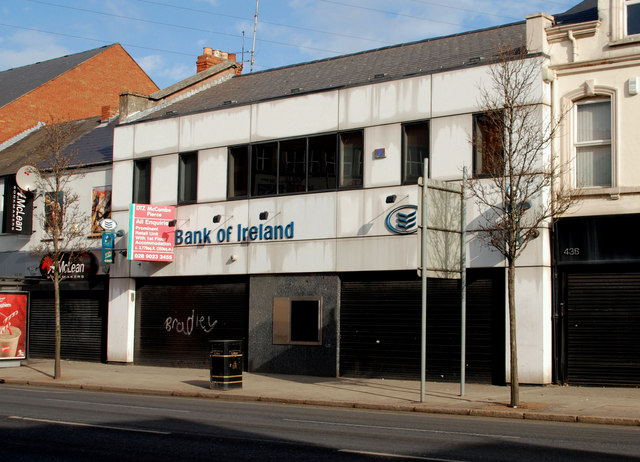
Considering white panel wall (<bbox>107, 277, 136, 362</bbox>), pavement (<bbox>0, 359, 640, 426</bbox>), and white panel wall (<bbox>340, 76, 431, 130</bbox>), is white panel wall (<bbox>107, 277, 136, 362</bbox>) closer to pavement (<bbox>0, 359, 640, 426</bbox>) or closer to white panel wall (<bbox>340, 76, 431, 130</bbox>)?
pavement (<bbox>0, 359, 640, 426</bbox>)

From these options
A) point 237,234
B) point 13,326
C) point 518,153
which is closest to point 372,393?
point 518,153

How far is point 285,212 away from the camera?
83.8 feet

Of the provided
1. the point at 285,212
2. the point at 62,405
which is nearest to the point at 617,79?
the point at 285,212

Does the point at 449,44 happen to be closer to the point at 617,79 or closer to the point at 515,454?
the point at 617,79

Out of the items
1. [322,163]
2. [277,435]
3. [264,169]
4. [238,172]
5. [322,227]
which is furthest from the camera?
[238,172]

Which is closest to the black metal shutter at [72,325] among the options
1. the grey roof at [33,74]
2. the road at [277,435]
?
the grey roof at [33,74]

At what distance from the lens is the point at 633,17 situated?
67.2ft

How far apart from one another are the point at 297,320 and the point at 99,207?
34.9ft

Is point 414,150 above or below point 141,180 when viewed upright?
above

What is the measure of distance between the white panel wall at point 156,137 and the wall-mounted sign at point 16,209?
20.9 feet

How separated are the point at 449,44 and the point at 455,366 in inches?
430

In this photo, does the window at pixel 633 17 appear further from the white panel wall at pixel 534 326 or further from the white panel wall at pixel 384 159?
the white panel wall at pixel 384 159

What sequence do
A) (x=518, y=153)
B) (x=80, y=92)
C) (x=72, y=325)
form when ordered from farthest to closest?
1. (x=80, y=92)
2. (x=72, y=325)
3. (x=518, y=153)

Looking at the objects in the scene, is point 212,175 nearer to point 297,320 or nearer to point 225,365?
point 297,320
